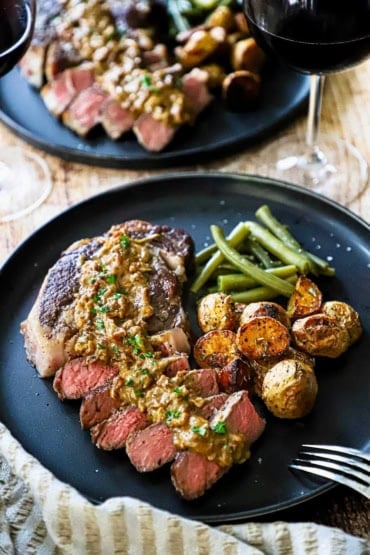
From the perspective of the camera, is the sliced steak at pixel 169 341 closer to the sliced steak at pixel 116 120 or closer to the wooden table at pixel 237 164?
the wooden table at pixel 237 164

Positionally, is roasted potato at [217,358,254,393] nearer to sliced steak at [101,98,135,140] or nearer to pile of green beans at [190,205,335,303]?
pile of green beans at [190,205,335,303]

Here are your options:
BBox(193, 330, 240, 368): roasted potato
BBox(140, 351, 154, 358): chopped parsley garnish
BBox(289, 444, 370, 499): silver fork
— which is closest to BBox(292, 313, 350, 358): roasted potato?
BBox(193, 330, 240, 368): roasted potato

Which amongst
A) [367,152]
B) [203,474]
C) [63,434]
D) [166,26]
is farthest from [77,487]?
[166,26]

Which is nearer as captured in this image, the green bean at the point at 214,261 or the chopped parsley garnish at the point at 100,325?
the chopped parsley garnish at the point at 100,325

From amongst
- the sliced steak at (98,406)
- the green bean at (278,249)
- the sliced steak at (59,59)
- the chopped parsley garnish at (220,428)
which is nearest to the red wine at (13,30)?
the sliced steak at (59,59)

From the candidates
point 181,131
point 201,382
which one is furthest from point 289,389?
point 181,131
